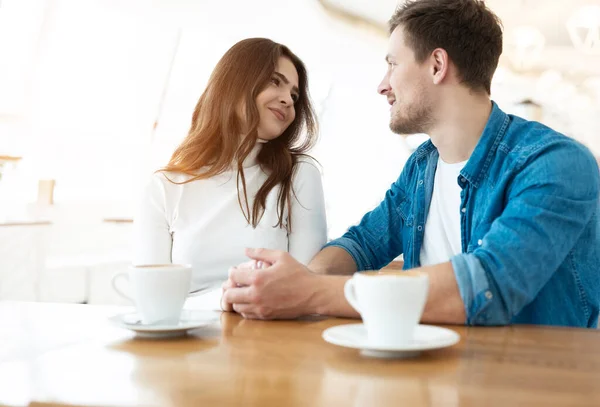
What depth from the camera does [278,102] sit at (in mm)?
1928

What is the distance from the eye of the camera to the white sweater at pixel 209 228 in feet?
5.52

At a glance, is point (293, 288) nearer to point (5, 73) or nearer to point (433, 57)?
point (433, 57)

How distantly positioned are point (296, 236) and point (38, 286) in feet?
9.91

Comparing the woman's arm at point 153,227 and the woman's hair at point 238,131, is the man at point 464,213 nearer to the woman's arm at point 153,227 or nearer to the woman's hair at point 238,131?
the woman's hair at point 238,131

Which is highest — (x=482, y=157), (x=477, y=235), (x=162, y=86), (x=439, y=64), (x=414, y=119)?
(x=162, y=86)

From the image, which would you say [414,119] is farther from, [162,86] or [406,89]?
[162,86]

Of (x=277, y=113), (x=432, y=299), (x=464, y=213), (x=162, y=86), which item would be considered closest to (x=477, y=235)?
(x=464, y=213)

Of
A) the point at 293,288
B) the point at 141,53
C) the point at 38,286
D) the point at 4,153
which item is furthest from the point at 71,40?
the point at 293,288

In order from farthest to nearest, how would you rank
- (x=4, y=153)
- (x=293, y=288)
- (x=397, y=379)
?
(x=4, y=153) < (x=293, y=288) < (x=397, y=379)

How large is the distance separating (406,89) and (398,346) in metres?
1.01

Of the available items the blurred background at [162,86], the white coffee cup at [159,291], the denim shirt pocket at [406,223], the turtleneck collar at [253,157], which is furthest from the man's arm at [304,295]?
the blurred background at [162,86]

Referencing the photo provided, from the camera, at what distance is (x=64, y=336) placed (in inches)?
35.5

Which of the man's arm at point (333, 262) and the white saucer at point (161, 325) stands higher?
the man's arm at point (333, 262)

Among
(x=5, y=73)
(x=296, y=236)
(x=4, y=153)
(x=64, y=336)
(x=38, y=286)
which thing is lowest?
(x=38, y=286)
